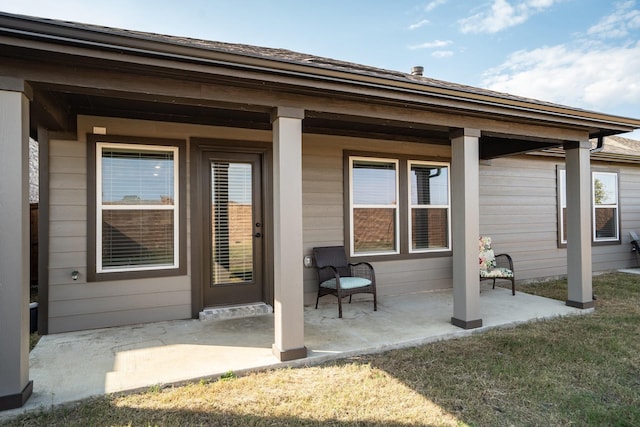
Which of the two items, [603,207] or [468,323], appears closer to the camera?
[468,323]

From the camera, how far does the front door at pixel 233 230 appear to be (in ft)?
14.5

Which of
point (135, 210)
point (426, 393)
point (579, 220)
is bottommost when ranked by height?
point (426, 393)

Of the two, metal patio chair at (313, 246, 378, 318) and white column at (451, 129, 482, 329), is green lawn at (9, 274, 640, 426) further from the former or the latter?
metal patio chair at (313, 246, 378, 318)

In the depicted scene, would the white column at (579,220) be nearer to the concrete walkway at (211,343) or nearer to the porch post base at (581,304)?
the porch post base at (581,304)

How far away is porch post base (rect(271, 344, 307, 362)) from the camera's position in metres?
2.99

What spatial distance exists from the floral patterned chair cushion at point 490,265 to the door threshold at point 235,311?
3127mm

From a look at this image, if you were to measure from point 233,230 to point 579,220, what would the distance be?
4.36 meters

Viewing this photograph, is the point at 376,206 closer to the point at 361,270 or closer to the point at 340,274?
the point at 361,270

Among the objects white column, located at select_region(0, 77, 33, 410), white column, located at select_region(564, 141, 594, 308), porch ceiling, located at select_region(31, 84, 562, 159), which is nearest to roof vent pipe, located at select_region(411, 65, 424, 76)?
porch ceiling, located at select_region(31, 84, 562, 159)

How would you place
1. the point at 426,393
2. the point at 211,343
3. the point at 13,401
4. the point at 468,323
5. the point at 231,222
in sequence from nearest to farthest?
the point at 13,401 < the point at 426,393 < the point at 211,343 < the point at 468,323 < the point at 231,222

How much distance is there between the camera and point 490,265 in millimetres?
5727

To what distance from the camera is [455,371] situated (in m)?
2.88

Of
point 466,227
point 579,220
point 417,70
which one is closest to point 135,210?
point 466,227

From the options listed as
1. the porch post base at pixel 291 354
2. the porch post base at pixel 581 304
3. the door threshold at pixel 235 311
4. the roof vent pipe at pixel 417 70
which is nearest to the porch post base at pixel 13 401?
the porch post base at pixel 291 354
